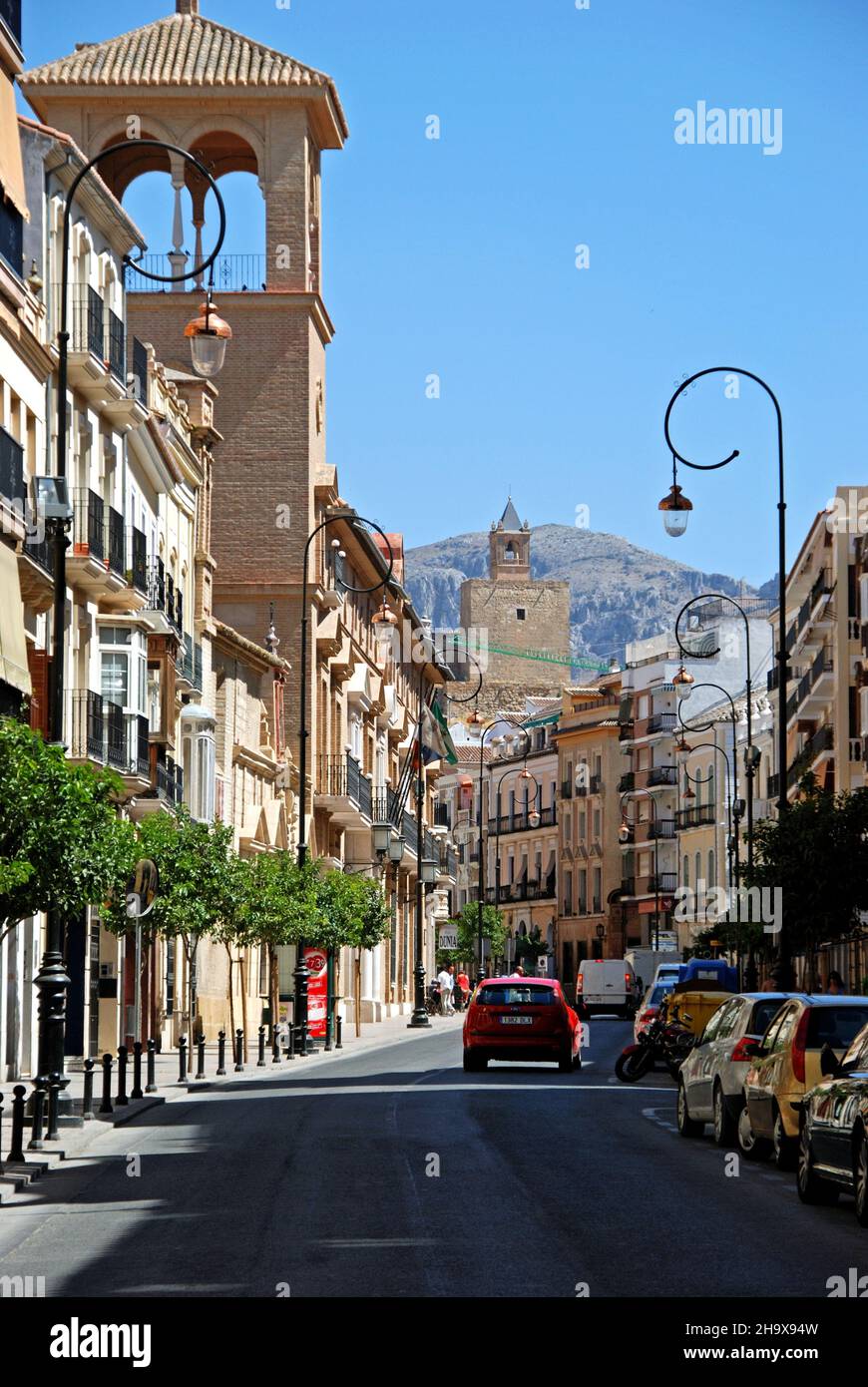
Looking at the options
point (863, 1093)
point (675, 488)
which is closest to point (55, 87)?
point (675, 488)

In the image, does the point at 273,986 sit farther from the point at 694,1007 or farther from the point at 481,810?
the point at 481,810

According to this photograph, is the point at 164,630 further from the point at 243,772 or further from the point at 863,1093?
the point at 863,1093

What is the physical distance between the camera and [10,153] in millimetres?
32500

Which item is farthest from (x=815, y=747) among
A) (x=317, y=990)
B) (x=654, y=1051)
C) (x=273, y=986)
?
(x=654, y=1051)

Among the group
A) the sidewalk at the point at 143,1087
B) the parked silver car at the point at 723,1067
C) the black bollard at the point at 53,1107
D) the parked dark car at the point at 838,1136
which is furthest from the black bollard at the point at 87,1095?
the parked dark car at the point at 838,1136

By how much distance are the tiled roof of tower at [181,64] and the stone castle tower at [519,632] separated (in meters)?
122

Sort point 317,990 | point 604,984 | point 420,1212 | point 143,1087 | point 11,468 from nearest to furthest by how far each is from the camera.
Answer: point 420,1212
point 143,1087
point 11,468
point 317,990
point 604,984

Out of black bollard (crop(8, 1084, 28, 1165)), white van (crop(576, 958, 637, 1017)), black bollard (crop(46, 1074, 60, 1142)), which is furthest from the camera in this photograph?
white van (crop(576, 958, 637, 1017))

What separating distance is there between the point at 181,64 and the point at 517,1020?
36.9 m

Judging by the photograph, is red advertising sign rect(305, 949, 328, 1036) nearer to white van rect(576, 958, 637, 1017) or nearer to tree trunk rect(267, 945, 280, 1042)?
tree trunk rect(267, 945, 280, 1042)

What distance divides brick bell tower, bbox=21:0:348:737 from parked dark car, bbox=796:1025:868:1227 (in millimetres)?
49536

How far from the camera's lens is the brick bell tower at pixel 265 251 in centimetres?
6469

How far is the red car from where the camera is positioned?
3728 centimetres

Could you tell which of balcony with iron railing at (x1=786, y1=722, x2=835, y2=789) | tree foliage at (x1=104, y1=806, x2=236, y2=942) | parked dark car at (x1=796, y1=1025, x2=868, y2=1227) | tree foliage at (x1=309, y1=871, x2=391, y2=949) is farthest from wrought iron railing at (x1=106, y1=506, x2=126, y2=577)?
balcony with iron railing at (x1=786, y1=722, x2=835, y2=789)
